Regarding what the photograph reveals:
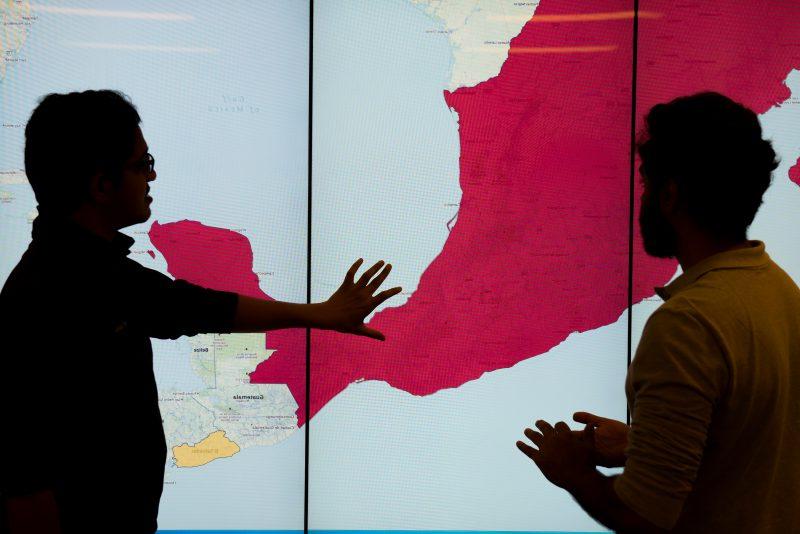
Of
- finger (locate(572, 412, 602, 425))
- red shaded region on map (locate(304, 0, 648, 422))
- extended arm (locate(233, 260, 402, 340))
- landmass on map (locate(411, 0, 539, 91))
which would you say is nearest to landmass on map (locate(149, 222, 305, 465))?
red shaded region on map (locate(304, 0, 648, 422))

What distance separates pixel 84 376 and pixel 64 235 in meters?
0.24

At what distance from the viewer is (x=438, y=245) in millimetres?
2525

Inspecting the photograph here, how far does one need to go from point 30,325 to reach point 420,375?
5.36 ft

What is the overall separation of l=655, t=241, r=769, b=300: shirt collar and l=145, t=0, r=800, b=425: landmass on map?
1573 mm

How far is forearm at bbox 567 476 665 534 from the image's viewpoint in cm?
89

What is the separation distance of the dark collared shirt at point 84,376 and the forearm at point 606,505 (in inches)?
29.0

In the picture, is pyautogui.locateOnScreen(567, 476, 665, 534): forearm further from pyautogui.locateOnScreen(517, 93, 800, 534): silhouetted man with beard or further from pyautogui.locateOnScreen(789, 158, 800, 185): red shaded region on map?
pyautogui.locateOnScreen(789, 158, 800, 185): red shaded region on map

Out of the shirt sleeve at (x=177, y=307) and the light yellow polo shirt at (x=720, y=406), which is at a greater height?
the shirt sleeve at (x=177, y=307)

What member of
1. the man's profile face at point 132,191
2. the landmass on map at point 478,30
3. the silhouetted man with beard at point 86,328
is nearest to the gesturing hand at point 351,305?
the silhouetted man with beard at point 86,328

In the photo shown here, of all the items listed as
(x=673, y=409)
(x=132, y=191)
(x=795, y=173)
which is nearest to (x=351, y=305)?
Answer: (x=132, y=191)

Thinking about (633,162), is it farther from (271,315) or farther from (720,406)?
(720,406)

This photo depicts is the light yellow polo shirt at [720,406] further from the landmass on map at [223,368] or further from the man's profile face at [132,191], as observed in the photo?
the landmass on map at [223,368]

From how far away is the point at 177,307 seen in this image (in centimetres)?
123

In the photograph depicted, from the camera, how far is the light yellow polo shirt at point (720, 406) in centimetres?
83
